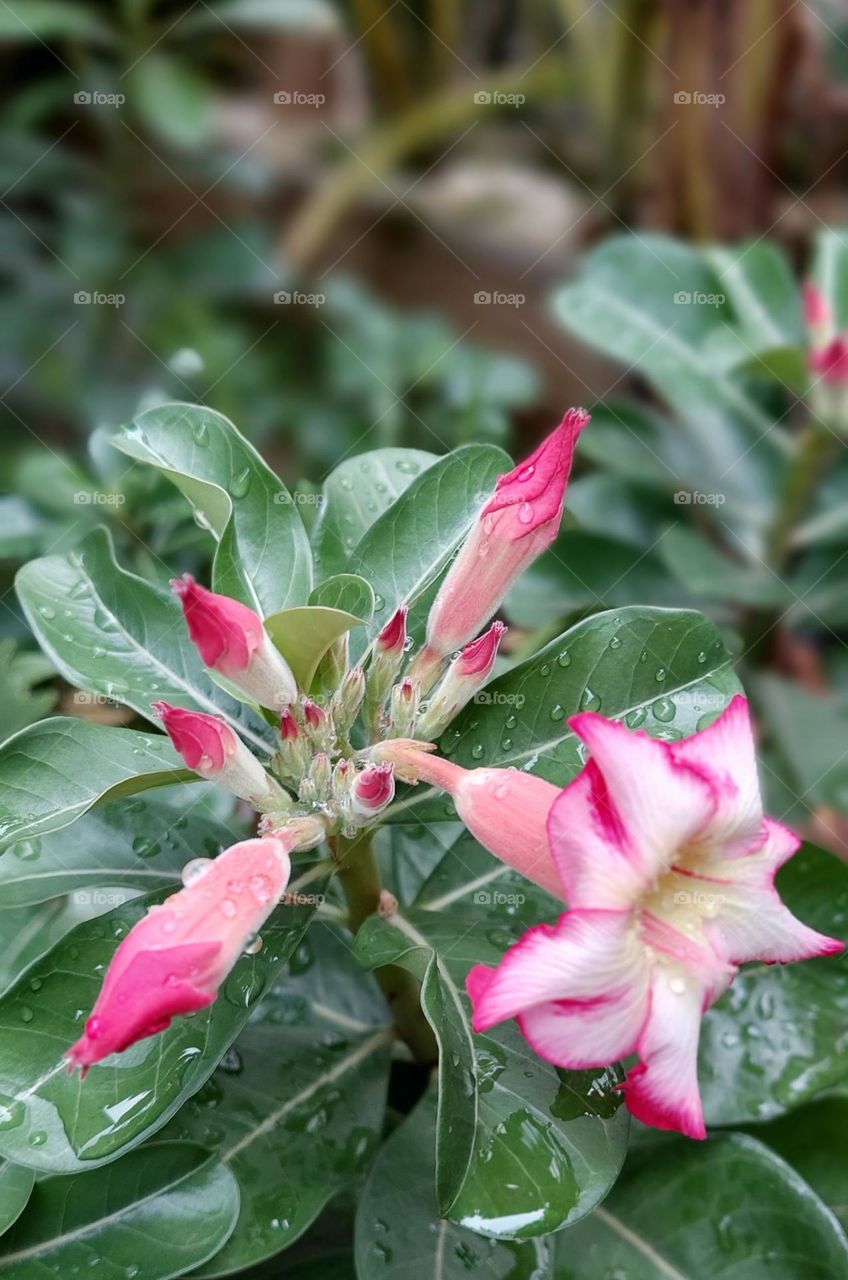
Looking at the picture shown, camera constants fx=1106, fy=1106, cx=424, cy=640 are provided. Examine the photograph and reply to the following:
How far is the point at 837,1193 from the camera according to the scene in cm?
71

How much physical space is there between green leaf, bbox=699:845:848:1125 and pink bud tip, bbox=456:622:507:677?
269 mm

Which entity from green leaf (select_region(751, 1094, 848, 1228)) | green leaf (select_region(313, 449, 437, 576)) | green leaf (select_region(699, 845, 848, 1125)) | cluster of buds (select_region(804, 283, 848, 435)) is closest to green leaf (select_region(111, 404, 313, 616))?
green leaf (select_region(313, 449, 437, 576))

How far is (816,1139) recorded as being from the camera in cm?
74

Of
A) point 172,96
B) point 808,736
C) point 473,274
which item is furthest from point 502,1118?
point 473,274

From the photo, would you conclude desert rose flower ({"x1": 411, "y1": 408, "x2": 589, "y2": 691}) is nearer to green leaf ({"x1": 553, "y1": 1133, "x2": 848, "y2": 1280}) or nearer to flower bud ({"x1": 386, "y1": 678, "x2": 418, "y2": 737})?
flower bud ({"x1": 386, "y1": 678, "x2": 418, "y2": 737})

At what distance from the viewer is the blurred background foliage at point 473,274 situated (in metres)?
1.24

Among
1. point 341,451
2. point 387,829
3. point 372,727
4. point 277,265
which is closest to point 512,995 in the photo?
point 372,727

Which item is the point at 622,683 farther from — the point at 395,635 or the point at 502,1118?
the point at 502,1118

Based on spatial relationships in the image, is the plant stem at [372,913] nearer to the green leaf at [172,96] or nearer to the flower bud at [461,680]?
the flower bud at [461,680]

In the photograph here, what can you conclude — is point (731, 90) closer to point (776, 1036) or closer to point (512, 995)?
point (776, 1036)

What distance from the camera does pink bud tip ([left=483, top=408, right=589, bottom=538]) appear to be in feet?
1.80

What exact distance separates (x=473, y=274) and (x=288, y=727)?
2.33 meters

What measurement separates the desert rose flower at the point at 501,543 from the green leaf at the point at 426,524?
0.06 metres

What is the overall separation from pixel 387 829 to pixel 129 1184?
27cm
